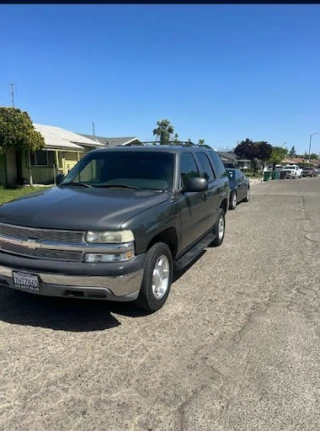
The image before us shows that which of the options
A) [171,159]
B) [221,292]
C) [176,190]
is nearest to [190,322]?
[221,292]

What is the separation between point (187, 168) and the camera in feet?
18.0

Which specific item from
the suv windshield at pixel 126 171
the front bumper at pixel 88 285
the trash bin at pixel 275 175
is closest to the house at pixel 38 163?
the suv windshield at pixel 126 171

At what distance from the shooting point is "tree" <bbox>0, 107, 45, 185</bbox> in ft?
60.5

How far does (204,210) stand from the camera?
5.94 metres

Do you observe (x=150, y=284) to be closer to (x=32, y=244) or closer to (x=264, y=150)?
(x=32, y=244)

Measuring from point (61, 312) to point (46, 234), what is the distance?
1.09 meters

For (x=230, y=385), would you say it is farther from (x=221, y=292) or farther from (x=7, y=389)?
(x=221, y=292)

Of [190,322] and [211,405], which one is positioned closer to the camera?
[211,405]

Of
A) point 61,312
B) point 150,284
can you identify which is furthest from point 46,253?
point 150,284

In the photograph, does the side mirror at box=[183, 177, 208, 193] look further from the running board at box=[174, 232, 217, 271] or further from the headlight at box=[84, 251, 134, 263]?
the headlight at box=[84, 251, 134, 263]

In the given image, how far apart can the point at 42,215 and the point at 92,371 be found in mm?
1556

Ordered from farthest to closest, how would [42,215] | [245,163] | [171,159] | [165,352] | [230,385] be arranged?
[245,163]
[171,159]
[42,215]
[165,352]
[230,385]

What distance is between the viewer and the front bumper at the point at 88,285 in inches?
138

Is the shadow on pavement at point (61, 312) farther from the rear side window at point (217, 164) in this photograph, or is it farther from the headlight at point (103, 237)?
the rear side window at point (217, 164)
